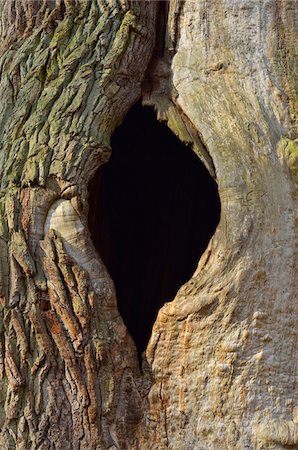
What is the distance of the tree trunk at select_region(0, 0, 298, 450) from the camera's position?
300cm

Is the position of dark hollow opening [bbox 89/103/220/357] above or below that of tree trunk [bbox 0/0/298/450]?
above

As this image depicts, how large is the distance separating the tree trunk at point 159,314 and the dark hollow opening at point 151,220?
4.02 feet

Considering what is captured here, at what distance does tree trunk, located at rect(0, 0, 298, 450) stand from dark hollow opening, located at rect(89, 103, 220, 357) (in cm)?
123

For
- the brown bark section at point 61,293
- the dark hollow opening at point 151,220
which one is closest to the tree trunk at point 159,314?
the brown bark section at point 61,293

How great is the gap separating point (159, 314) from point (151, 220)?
1800mm

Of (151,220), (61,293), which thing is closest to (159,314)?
(61,293)

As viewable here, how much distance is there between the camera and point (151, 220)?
482cm

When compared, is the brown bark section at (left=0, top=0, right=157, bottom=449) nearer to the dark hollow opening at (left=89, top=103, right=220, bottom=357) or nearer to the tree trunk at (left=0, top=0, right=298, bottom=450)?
the tree trunk at (left=0, top=0, right=298, bottom=450)

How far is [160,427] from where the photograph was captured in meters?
3.07

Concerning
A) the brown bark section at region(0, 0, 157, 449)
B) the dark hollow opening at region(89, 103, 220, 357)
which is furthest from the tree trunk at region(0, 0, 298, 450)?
the dark hollow opening at region(89, 103, 220, 357)

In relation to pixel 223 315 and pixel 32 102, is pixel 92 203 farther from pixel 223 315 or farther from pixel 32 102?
pixel 223 315

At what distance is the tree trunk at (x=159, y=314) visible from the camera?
300 cm

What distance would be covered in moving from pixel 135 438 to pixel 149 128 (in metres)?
1.71

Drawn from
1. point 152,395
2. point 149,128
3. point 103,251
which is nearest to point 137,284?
point 103,251
